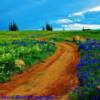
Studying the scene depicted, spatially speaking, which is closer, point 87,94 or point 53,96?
point 87,94

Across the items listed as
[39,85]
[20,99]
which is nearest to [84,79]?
[39,85]

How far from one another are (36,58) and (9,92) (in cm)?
1518

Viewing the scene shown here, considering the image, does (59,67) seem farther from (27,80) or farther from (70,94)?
(70,94)

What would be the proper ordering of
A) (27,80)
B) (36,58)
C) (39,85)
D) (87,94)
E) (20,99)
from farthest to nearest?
1. (36,58)
2. (27,80)
3. (39,85)
4. (20,99)
5. (87,94)

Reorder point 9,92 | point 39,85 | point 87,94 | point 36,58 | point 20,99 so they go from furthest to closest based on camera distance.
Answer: point 36,58 → point 39,85 → point 9,92 → point 20,99 → point 87,94

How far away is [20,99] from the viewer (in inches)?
Answer: 611

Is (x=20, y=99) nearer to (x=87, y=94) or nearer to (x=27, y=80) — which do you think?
(x=87, y=94)

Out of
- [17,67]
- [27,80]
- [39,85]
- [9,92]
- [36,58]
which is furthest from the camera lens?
[36,58]

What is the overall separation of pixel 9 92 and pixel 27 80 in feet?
11.4

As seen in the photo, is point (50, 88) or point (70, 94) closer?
point (70, 94)

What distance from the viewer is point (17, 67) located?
25547 mm

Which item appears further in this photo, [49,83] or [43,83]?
[43,83]

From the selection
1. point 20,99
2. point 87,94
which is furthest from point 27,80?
point 87,94

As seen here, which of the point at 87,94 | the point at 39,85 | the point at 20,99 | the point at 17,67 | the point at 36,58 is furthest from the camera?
the point at 36,58
